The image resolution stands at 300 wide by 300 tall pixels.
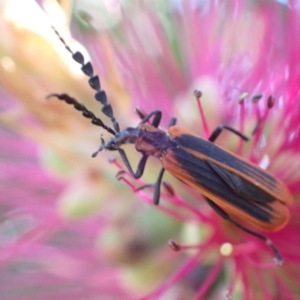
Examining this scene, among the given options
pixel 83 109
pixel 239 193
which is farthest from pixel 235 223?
pixel 83 109

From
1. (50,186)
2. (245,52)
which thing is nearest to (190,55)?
(245,52)

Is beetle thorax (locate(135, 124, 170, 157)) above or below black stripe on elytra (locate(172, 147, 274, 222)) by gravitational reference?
above

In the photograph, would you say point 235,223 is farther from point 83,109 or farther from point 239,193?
point 83,109

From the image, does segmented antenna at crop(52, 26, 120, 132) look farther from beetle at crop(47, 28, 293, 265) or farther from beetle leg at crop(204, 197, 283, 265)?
beetle leg at crop(204, 197, 283, 265)

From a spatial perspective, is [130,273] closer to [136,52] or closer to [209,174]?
[209,174]

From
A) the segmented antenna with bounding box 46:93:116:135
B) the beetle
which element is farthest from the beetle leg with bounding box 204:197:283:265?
the segmented antenna with bounding box 46:93:116:135

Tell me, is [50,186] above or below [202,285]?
above

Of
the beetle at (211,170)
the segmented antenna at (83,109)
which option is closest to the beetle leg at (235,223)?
the beetle at (211,170)
